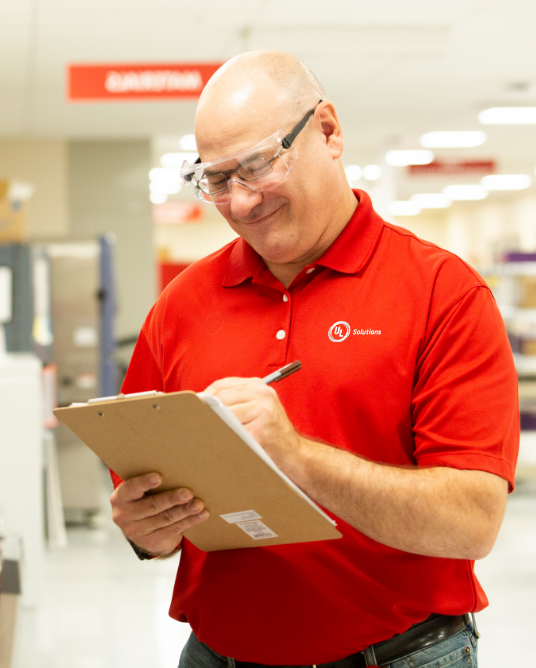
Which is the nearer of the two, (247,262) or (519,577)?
(247,262)

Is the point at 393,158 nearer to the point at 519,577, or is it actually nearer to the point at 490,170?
the point at 490,170

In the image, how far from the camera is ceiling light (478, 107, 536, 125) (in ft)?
27.4

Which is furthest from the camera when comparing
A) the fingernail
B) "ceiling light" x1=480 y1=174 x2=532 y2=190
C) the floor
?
"ceiling light" x1=480 y1=174 x2=532 y2=190

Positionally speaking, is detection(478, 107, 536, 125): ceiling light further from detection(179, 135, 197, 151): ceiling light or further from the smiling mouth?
the smiling mouth

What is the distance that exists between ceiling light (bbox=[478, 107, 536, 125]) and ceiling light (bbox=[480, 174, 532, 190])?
4063mm

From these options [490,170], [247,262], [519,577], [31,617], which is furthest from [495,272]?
[247,262]

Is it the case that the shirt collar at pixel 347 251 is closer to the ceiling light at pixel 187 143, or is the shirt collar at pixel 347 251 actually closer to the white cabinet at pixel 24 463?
the white cabinet at pixel 24 463

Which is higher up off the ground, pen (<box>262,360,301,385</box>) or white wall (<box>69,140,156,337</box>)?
white wall (<box>69,140,156,337</box>)

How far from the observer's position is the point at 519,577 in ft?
15.5

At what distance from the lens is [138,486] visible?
120cm

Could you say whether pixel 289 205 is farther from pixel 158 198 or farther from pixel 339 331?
pixel 158 198

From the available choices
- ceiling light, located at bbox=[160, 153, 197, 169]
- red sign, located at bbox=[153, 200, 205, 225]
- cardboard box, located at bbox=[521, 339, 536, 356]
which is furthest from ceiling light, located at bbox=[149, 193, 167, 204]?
cardboard box, located at bbox=[521, 339, 536, 356]

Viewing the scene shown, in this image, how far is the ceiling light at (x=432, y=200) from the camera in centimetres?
1625

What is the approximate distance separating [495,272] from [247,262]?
6.12m
